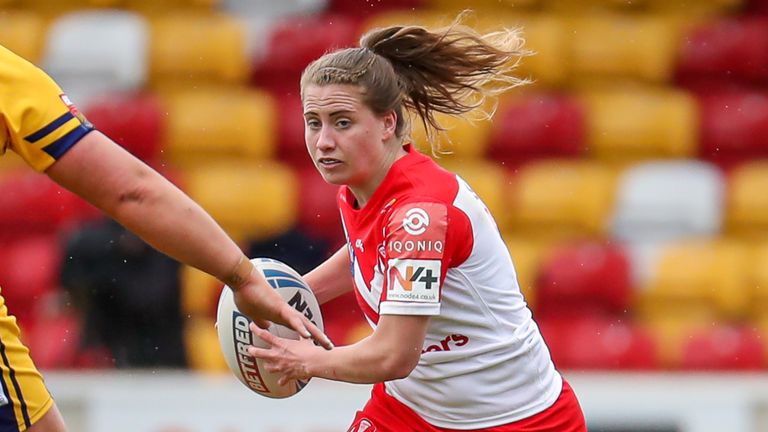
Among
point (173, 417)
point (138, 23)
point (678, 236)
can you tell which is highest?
point (138, 23)

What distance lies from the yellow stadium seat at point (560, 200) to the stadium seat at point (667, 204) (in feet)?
0.37

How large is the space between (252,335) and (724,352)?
14.3 feet

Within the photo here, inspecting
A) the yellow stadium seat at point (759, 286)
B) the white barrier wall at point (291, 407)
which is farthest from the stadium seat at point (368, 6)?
the white barrier wall at point (291, 407)

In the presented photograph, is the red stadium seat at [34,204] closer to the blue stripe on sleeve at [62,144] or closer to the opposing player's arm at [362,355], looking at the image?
the opposing player's arm at [362,355]

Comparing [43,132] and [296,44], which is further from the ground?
[296,44]

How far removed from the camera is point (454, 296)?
352 centimetres

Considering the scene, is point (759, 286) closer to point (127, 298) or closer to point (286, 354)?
point (127, 298)

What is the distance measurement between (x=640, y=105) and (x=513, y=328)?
499 centimetres

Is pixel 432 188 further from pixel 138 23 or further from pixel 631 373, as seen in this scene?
pixel 138 23

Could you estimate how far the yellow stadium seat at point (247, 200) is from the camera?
307 inches

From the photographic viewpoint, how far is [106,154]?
2779mm

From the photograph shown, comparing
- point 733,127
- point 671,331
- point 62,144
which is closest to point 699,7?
point 733,127

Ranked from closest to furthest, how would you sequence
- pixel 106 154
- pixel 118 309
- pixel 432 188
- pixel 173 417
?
1. pixel 106 154
2. pixel 432 188
3. pixel 173 417
4. pixel 118 309

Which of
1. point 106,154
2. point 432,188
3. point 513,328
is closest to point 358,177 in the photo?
point 432,188
